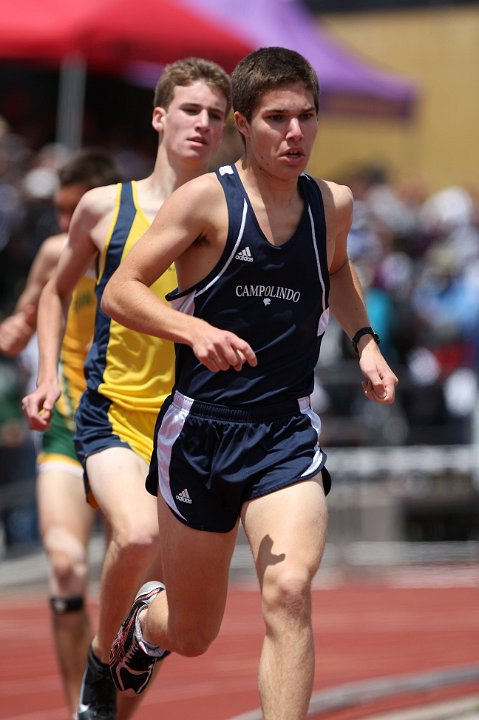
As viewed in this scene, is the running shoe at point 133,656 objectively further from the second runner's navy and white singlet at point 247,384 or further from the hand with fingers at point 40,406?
the hand with fingers at point 40,406

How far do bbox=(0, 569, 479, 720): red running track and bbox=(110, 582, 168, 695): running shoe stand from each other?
1.57 metres

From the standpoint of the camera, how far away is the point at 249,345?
5238 millimetres

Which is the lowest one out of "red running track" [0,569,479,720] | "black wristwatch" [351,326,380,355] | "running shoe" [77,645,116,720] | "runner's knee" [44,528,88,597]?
"red running track" [0,569,479,720]

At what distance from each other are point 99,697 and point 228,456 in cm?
153

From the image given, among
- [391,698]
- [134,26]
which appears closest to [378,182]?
[134,26]

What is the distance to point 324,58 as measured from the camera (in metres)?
18.6

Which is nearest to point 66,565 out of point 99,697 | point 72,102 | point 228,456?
point 99,697

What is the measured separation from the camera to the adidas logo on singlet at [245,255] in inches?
209

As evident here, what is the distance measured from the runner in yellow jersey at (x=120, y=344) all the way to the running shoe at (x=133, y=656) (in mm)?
215

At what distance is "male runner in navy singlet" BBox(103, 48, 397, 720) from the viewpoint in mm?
5305

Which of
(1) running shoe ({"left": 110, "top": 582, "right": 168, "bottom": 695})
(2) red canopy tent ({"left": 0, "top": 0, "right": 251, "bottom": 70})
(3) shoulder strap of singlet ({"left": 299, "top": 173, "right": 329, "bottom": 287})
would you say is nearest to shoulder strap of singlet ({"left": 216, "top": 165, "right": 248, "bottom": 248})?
(3) shoulder strap of singlet ({"left": 299, "top": 173, "right": 329, "bottom": 287})

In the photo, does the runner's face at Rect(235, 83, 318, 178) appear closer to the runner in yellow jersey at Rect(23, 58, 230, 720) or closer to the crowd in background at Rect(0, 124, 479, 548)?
the runner in yellow jersey at Rect(23, 58, 230, 720)

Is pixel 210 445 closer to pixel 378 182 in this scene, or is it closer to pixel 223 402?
pixel 223 402

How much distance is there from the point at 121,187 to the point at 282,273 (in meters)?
1.42
